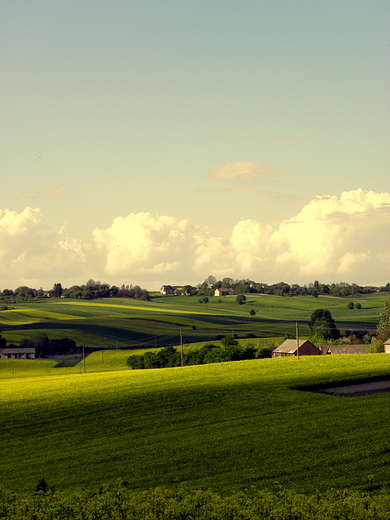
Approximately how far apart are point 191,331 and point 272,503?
15242cm

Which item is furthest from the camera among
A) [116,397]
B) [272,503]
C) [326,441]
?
[116,397]

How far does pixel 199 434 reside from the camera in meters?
40.2

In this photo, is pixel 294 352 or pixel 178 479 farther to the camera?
pixel 294 352

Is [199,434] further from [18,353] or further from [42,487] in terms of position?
[18,353]

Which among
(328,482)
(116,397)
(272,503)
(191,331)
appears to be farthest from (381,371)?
(191,331)

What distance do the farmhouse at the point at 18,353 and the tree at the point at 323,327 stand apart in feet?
252

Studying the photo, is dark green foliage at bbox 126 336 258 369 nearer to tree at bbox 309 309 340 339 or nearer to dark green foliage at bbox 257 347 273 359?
dark green foliage at bbox 257 347 273 359

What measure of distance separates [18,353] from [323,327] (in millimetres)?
83882

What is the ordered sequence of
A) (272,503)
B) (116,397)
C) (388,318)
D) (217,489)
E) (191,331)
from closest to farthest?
1. (272,503)
2. (217,489)
3. (116,397)
4. (388,318)
5. (191,331)

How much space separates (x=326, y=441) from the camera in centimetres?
3634

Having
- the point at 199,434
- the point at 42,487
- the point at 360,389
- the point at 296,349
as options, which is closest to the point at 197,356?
the point at 296,349

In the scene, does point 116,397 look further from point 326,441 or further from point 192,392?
point 326,441

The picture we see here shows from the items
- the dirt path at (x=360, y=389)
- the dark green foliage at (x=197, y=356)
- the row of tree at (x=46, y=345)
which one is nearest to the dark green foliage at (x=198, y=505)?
the dirt path at (x=360, y=389)

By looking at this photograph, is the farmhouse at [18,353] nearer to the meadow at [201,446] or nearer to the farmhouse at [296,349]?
the farmhouse at [296,349]
